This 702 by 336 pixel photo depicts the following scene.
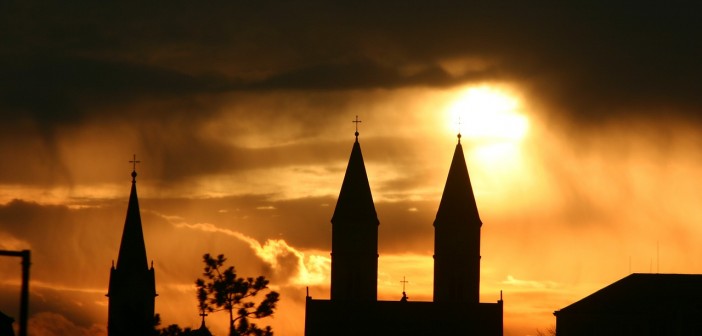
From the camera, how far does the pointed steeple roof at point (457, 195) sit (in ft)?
405

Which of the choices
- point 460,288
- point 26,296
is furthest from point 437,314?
point 26,296

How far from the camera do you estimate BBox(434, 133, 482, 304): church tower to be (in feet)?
405

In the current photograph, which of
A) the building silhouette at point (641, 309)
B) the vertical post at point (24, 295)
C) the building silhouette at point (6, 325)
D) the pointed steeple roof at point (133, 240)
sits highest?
the pointed steeple roof at point (133, 240)

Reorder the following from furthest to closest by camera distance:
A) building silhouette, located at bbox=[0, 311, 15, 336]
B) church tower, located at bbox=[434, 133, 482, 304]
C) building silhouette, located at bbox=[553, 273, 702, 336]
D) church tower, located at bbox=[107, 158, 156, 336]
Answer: church tower, located at bbox=[107, 158, 156, 336] < church tower, located at bbox=[434, 133, 482, 304] < building silhouette, located at bbox=[553, 273, 702, 336] < building silhouette, located at bbox=[0, 311, 15, 336]

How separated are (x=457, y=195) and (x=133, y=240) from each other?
72.9 feet

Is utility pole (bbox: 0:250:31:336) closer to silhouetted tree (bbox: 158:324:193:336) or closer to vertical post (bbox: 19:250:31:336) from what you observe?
vertical post (bbox: 19:250:31:336)

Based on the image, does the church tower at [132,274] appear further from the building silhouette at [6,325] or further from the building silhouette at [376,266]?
the building silhouette at [6,325]

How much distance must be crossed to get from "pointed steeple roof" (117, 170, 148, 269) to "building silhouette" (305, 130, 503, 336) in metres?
11.5

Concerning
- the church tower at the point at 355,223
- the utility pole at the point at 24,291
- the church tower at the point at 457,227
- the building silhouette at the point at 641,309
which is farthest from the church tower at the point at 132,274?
the utility pole at the point at 24,291

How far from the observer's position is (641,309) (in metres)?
119

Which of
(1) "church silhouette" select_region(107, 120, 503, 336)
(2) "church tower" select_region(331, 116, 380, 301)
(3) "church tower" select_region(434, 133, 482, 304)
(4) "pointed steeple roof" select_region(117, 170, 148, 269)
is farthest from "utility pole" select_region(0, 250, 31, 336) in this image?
(4) "pointed steeple roof" select_region(117, 170, 148, 269)

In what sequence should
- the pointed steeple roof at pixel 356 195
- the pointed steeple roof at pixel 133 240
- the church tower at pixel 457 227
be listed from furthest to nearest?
the pointed steeple roof at pixel 133 240, the church tower at pixel 457 227, the pointed steeple roof at pixel 356 195

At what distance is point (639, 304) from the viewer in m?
119

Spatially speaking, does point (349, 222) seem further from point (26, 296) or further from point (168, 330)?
point (26, 296)
